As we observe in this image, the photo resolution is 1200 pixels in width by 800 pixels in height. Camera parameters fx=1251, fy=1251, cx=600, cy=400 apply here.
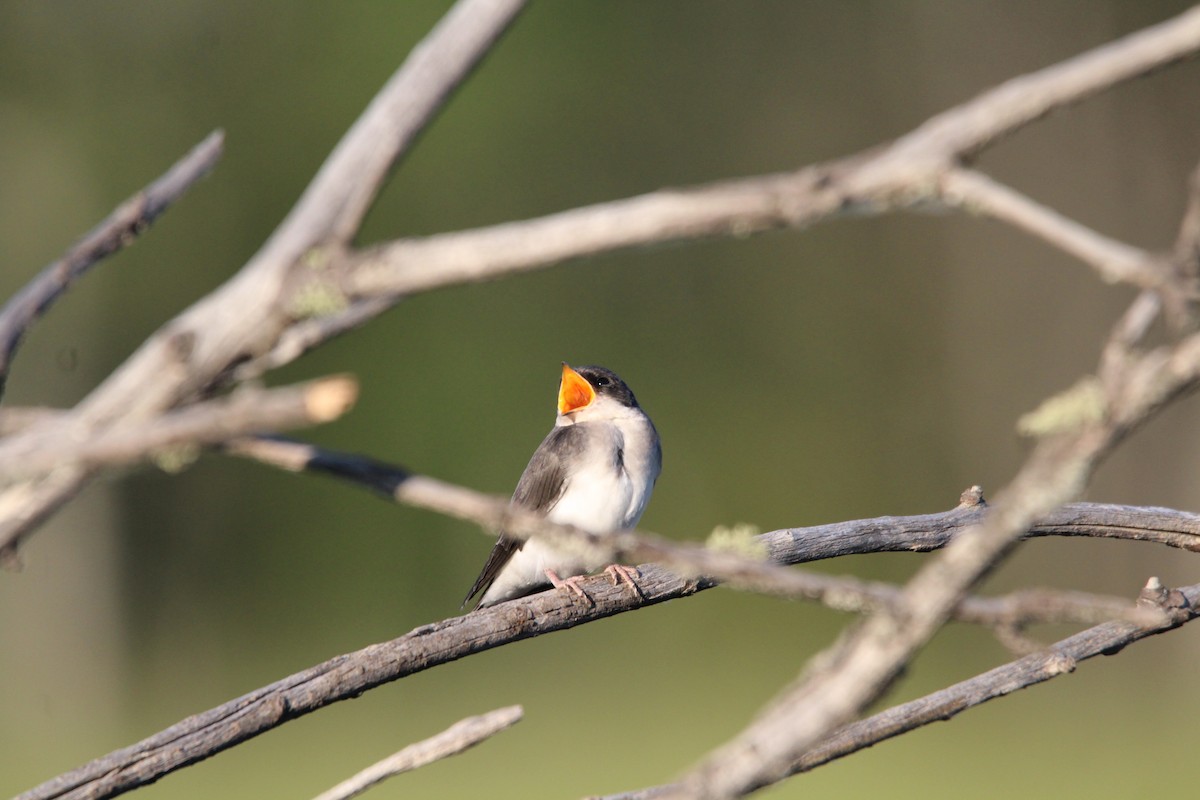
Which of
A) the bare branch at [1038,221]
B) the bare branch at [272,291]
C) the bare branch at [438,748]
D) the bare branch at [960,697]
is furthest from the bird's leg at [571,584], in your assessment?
the bare branch at [1038,221]

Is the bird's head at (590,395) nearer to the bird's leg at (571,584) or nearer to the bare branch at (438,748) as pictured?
the bird's leg at (571,584)

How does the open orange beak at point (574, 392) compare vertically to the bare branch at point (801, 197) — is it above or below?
above

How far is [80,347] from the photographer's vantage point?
11516 millimetres

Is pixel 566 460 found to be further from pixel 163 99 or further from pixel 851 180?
pixel 163 99

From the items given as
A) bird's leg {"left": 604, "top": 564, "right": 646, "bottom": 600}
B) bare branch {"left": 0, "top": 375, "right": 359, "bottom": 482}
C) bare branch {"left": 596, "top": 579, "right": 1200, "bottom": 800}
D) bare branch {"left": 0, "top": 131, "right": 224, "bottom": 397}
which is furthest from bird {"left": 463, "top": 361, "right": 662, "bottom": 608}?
bare branch {"left": 0, "top": 375, "right": 359, "bottom": 482}

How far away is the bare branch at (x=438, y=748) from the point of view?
78.1 inches

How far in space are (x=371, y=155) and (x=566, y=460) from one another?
3385 mm

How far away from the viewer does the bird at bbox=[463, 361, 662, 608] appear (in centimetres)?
426

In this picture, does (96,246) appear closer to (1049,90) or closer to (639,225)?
(639,225)

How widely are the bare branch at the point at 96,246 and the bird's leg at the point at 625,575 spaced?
5.21 ft

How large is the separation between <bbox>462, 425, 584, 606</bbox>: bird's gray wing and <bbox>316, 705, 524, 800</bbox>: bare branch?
229 centimetres

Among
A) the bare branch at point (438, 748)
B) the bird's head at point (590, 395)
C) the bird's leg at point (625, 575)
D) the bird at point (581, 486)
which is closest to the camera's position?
→ the bare branch at point (438, 748)

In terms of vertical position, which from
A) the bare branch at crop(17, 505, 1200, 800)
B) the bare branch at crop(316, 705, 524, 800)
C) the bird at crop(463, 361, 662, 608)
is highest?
the bird at crop(463, 361, 662, 608)

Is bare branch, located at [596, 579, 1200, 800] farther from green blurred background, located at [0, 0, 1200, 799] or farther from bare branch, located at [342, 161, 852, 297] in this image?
green blurred background, located at [0, 0, 1200, 799]
